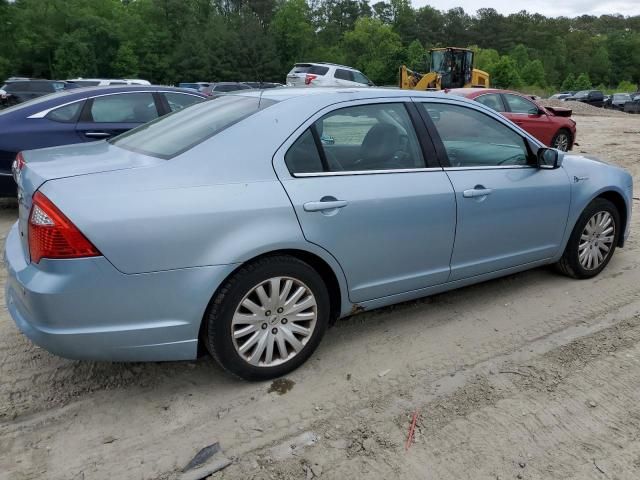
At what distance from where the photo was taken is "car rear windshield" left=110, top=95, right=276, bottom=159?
9.70ft

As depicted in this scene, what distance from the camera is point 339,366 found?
3.20 metres

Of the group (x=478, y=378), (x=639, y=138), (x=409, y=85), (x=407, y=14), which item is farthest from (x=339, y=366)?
(x=407, y=14)

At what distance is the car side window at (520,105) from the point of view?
11250 mm

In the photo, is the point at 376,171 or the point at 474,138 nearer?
the point at 376,171

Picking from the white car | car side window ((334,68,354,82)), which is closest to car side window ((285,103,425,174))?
the white car

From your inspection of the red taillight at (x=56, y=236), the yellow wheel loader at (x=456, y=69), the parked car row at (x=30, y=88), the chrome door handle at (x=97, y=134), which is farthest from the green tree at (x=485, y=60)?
the red taillight at (x=56, y=236)

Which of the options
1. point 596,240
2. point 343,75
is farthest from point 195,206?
point 343,75

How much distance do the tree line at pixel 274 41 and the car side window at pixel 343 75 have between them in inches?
1569

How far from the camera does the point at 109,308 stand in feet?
8.14

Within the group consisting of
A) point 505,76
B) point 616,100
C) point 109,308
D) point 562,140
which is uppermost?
point 109,308

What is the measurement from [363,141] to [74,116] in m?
4.27

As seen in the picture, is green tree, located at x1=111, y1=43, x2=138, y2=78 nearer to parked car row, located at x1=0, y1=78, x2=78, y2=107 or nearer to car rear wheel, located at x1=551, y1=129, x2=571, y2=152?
parked car row, located at x1=0, y1=78, x2=78, y2=107

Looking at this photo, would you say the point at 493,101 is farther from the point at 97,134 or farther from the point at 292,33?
the point at 292,33

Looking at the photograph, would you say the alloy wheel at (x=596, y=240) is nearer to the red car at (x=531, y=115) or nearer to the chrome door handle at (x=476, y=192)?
the chrome door handle at (x=476, y=192)
